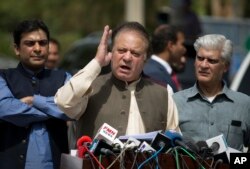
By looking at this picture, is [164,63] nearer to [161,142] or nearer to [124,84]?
[124,84]

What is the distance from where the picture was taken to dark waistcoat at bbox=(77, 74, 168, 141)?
755 centimetres

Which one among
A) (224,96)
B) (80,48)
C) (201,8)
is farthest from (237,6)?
(224,96)

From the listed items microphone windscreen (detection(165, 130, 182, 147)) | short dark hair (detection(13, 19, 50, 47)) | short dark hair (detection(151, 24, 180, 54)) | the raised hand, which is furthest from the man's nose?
short dark hair (detection(151, 24, 180, 54))

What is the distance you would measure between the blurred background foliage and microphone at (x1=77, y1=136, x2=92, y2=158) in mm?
25066

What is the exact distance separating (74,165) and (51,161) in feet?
2.57

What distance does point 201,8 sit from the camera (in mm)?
42500

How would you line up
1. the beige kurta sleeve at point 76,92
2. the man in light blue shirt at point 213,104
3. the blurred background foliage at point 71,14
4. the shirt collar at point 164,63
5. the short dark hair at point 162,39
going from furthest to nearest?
the blurred background foliage at point 71,14, the short dark hair at point 162,39, the shirt collar at point 164,63, the man in light blue shirt at point 213,104, the beige kurta sleeve at point 76,92

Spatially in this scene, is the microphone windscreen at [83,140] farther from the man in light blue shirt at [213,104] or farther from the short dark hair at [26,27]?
the short dark hair at [26,27]

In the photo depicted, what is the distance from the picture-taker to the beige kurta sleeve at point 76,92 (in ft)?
24.1

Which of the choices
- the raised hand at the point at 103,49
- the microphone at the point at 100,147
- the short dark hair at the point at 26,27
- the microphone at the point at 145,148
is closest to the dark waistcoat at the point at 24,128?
the short dark hair at the point at 26,27

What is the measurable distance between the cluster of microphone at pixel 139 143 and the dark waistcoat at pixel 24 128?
0.66 m

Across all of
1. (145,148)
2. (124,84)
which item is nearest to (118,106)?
(124,84)

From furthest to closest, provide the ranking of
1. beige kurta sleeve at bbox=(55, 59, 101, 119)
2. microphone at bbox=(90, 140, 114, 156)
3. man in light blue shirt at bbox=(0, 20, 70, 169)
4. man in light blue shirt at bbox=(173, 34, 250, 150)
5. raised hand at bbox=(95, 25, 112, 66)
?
man in light blue shirt at bbox=(173, 34, 250, 150) < man in light blue shirt at bbox=(0, 20, 70, 169) < raised hand at bbox=(95, 25, 112, 66) < beige kurta sleeve at bbox=(55, 59, 101, 119) < microphone at bbox=(90, 140, 114, 156)

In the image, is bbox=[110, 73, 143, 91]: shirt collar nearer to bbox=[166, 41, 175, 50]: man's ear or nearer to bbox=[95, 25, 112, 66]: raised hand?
bbox=[95, 25, 112, 66]: raised hand
